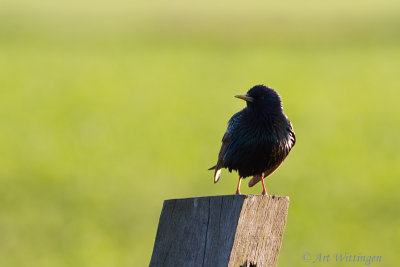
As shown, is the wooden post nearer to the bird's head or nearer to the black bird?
the black bird

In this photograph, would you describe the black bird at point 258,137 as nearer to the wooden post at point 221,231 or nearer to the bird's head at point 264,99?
the bird's head at point 264,99

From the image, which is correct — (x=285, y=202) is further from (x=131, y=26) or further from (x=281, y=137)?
(x=131, y=26)

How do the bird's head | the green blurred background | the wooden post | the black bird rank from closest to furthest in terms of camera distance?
the wooden post
the black bird
the bird's head
the green blurred background

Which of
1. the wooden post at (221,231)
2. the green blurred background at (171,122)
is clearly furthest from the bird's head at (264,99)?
the green blurred background at (171,122)

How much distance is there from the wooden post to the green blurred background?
8040 mm

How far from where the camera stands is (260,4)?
144 ft

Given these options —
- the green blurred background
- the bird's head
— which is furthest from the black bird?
the green blurred background

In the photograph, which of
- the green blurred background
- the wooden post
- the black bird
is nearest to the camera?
the wooden post

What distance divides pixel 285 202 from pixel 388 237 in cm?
979

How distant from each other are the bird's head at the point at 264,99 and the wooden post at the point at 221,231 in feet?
7.26

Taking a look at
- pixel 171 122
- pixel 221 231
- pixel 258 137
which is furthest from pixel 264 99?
pixel 171 122

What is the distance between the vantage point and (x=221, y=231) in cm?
362

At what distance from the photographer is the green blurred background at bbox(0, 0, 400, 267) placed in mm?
13438

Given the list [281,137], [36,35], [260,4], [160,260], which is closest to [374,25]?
[260,4]
